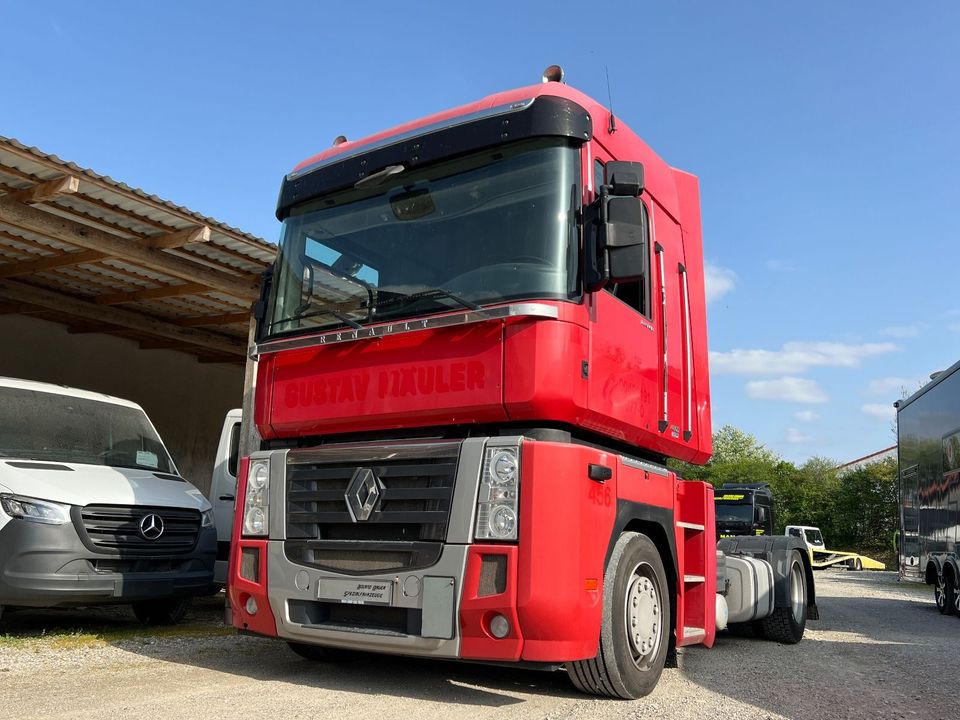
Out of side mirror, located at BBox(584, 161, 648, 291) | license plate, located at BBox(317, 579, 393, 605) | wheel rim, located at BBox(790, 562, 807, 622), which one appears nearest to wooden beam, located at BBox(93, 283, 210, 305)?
wheel rim, located at BBox(790, 562, 807, 622)

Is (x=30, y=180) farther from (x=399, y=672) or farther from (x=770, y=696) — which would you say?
(x=770, y=696)

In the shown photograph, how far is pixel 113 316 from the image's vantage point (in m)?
15.8

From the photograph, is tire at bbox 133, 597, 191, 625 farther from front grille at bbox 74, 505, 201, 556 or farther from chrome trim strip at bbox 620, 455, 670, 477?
chrome trim strip at bbox 620, 455, 670, 477

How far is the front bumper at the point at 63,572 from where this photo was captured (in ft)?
20.8

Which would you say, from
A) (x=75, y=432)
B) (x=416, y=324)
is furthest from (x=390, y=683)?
(x=75, y=432)

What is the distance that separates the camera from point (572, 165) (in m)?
4.85

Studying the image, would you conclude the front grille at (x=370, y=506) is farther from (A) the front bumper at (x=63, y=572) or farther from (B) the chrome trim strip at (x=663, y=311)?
(A) the front bumper at (x=63, y=572)

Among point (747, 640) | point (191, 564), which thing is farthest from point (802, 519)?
point (191, 564)

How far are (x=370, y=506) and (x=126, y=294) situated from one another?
11.6 metres

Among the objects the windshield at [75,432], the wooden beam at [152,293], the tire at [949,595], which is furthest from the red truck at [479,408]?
the wooden beam at [152,293]

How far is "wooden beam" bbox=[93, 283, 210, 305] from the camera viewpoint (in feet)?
44.9

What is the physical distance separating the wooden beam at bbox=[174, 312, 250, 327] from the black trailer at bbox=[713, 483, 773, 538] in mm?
10644

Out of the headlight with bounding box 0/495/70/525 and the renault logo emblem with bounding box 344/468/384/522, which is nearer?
the renault logo emblem with bounding box 344/468/384/522

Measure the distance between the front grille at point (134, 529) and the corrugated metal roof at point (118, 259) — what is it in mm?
3945
